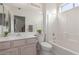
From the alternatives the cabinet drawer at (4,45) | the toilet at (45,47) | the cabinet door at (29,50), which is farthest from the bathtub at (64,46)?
the cabinet drawer at (4,45)

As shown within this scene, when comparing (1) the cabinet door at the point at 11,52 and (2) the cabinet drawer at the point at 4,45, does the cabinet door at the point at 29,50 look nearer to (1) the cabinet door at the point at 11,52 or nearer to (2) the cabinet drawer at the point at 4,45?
(1) the cabinet door at the point at 11,52

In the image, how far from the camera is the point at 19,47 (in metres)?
1.84

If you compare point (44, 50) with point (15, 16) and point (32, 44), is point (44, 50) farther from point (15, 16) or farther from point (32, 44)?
point (15, 16)

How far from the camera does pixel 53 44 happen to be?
2.01m

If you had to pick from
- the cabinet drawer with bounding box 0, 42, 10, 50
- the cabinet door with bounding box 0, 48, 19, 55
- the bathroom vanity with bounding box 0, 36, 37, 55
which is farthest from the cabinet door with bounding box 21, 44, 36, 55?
the cabinet drawer with bounding box 0, 42, 10, 50

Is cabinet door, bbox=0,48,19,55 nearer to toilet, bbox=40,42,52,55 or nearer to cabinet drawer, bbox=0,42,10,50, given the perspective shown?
cabinet drawer, bbox=0,42,10,50

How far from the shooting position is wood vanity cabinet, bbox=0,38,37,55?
166cm

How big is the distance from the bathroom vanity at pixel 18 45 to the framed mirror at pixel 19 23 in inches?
5.6

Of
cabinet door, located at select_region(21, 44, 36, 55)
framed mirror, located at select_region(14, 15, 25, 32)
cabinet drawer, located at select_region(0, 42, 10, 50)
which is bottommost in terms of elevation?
cabinet door, located at select_region(21, 44, 36, 55)

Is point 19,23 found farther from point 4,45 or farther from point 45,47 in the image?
point 45,47

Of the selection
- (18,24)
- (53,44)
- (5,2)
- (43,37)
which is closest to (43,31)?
(43,37)

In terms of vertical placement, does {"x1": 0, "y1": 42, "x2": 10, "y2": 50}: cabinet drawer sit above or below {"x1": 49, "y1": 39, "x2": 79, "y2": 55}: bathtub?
above

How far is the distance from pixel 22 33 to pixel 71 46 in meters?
0.98

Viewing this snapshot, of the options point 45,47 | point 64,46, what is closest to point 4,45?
point 45,47
